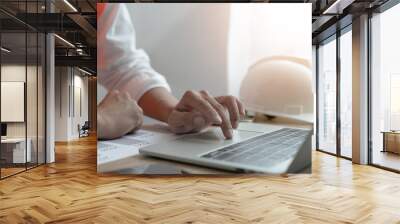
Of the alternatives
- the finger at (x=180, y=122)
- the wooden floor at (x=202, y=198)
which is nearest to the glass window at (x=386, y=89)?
the wooden floor at (x=202, y=198)

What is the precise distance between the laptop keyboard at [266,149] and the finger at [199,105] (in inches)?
20.1

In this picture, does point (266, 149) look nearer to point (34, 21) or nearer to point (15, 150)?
point (15, 150)

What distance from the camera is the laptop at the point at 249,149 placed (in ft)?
19.2

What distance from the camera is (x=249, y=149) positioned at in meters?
5.93

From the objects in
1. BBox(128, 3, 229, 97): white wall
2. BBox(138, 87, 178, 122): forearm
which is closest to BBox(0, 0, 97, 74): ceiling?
BBox(128, 3, 229, 97): white wall

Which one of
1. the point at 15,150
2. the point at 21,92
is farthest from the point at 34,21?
the point at 15,150

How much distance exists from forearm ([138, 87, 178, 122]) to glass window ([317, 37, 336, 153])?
5229 mm

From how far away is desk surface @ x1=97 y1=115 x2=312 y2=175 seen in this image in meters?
5.96

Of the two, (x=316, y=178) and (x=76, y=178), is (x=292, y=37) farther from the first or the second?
(x=76, y=178)

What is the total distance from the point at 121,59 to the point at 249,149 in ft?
8.13

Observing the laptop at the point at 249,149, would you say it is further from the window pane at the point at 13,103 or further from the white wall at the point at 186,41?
the window pane at the point at 13,103

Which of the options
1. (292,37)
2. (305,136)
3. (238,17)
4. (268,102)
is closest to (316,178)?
(305,136)

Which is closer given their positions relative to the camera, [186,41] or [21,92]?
[186,41]

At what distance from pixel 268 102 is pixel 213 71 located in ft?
3.28
